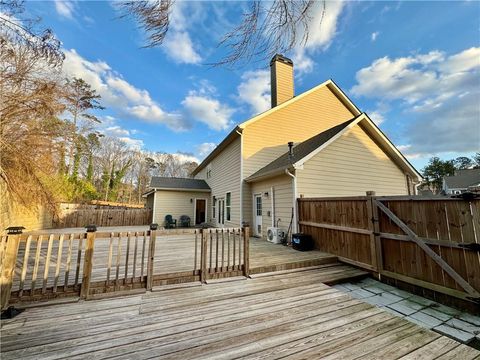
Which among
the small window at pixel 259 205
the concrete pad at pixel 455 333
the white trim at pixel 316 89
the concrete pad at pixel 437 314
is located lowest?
the concrete pad at pixel 437 314

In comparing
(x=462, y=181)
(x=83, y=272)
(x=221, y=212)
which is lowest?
(x=83, y=272)

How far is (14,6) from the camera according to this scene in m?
2.51

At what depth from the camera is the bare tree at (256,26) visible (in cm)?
198

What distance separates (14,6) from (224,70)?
2.69 meters

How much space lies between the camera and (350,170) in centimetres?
809

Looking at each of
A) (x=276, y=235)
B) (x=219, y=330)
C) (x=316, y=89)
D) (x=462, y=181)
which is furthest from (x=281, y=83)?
(x=462, y=181)

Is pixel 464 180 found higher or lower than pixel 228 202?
higher

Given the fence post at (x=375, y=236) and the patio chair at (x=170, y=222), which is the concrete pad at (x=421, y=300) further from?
the patio chair at (x=170, y=222)

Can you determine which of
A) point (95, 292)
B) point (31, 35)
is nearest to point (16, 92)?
point (31, 35)

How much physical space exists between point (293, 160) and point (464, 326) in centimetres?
561

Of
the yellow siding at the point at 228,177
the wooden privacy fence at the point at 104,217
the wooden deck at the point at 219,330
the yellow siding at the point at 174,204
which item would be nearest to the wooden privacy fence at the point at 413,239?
the wooden deck at the point at 219,330

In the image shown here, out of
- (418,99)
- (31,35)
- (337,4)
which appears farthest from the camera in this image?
(418,99)

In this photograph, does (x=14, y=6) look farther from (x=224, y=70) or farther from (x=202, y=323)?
(x=202, y=323)

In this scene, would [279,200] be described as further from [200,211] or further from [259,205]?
[200,211]
